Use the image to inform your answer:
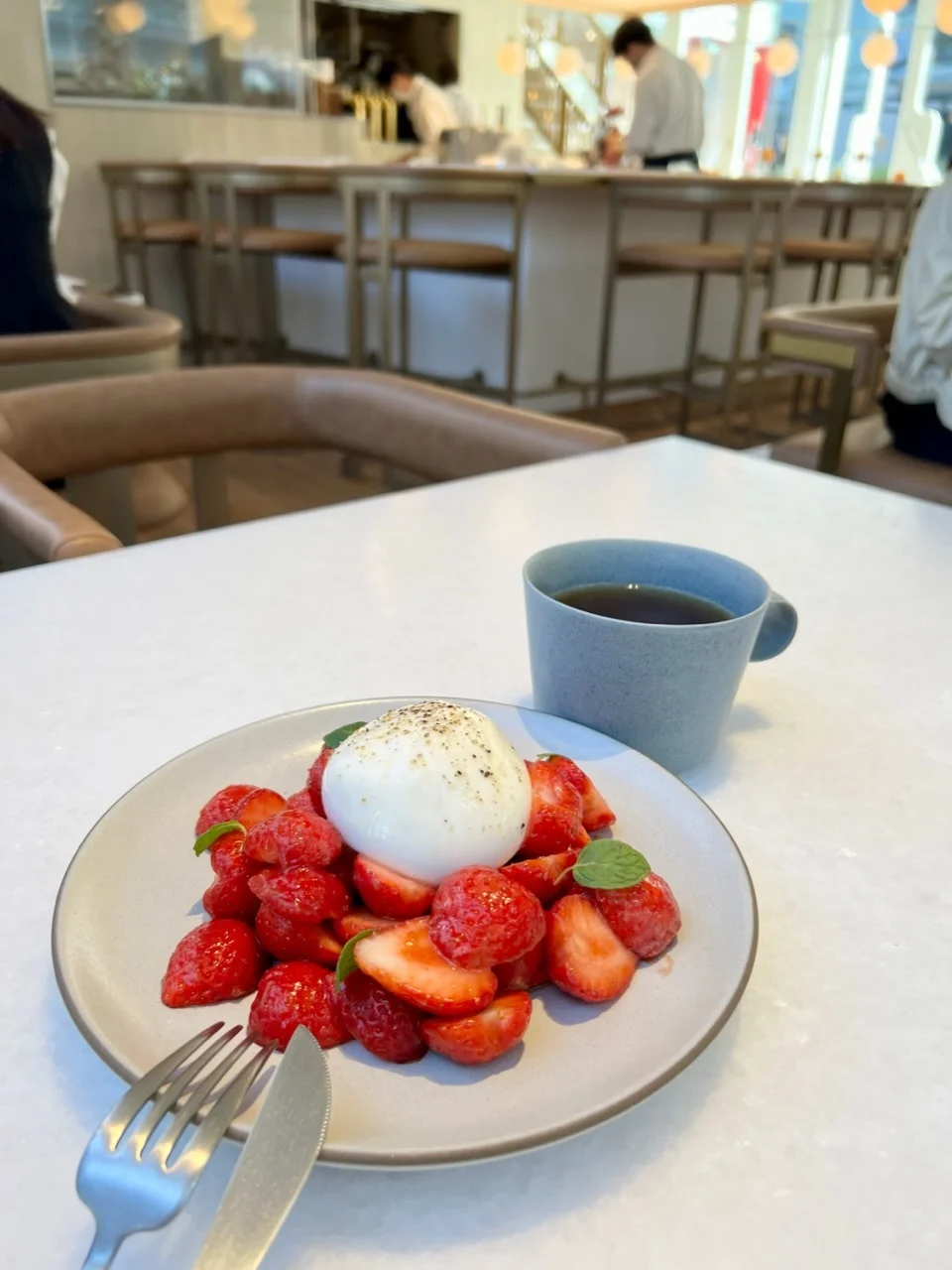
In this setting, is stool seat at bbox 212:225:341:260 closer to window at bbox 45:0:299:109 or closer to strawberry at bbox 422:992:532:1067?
window at bbox 45:0:299:109

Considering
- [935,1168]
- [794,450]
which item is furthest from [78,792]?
[794,450]

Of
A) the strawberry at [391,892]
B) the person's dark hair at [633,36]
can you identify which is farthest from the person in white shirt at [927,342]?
the person's dark hair at [633,36]

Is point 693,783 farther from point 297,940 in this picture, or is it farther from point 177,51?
point 177,51

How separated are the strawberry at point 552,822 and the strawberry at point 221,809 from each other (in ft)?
0.39

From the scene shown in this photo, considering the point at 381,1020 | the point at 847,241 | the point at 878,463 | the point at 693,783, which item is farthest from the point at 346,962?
the point at 847,241

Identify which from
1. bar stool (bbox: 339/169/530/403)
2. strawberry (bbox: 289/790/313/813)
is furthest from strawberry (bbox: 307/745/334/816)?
bar stool (bbox: 339/169/530/403)

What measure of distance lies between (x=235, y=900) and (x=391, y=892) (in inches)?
2.3

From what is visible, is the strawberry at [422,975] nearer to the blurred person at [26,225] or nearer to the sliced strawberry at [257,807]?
the sliced strawberry at [257,807]

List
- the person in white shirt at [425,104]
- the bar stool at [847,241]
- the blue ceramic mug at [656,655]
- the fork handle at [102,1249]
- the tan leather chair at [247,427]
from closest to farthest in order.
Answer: the fork handle at [102,1249]
the blue ceramic mug at [656,655]
the tan leather chair at [247,427]
the bar stool at [847,241]
the person in white shirt at [425,104]

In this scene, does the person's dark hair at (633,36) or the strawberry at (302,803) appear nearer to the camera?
the strawberry at (302,803)

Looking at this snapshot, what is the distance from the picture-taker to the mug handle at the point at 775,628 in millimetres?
535

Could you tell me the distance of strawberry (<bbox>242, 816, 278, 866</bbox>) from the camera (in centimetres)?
35

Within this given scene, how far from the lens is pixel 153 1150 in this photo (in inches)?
10.7

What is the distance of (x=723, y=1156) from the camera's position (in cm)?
31
